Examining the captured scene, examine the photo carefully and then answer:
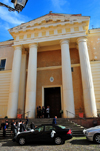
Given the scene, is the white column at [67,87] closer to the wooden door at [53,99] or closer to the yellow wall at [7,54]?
the wooden door at [53,99]

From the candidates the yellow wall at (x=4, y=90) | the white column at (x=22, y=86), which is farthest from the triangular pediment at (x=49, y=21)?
the yellow wall at (x=4, y=90)

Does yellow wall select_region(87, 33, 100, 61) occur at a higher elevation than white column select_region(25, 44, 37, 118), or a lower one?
higher

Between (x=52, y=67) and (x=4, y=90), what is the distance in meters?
7.24

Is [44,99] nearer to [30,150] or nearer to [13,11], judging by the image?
[30,150]

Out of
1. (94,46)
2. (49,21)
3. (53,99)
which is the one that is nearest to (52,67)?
(53,99)

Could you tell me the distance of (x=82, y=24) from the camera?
15.2 metres

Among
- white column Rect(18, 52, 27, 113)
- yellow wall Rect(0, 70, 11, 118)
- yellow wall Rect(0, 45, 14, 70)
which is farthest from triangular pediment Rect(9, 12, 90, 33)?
yellow wall Rect(0, 70, 11, 118)

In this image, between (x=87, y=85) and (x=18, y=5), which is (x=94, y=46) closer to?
(x=87, y=85)

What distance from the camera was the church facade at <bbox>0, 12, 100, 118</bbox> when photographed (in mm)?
13789

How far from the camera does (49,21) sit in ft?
52.7

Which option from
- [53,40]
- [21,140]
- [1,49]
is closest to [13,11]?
[21,140]

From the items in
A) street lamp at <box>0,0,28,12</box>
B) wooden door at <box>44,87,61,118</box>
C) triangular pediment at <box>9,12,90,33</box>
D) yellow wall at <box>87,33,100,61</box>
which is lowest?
wooden door at <box>44,87,61,118</box>

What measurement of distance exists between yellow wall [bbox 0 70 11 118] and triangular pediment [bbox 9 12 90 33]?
613cm

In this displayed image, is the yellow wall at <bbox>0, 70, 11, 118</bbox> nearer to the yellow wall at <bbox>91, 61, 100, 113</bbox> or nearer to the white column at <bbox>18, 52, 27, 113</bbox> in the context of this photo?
the white column at <bbox>18, 52, 27, 113</bbox>
